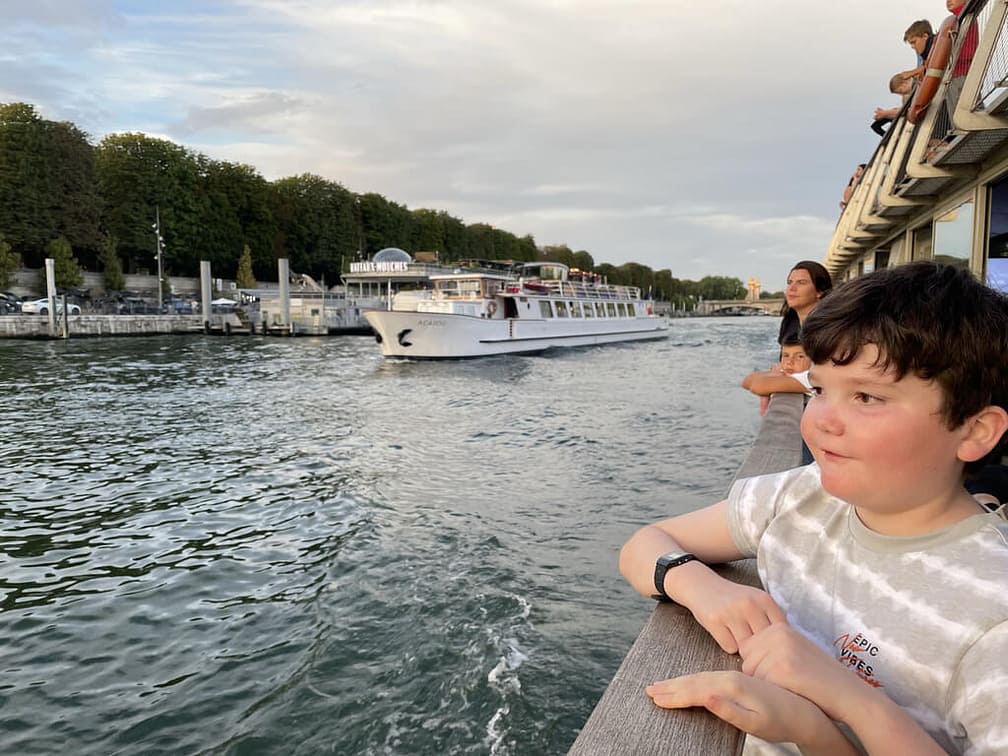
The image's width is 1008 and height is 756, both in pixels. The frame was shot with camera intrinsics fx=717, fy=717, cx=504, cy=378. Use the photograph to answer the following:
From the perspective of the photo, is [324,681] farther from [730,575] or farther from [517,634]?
[730,575]

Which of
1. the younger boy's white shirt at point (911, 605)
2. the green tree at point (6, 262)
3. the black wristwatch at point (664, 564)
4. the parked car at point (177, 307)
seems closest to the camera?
the younger boy's white shirt at point (911, 605)

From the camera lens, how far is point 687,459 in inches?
362

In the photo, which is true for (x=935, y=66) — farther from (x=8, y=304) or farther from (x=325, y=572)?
(x=8, y=304)

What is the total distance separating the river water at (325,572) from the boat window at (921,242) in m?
3.59

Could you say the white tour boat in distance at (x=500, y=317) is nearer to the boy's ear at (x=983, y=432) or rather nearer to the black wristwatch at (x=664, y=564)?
the black wristwatch at (x=664, y=564)

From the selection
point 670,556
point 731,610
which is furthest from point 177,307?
point 731,610

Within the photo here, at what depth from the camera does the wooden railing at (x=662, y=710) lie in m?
1.18

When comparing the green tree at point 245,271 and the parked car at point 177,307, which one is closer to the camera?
the parked car at point 177,307

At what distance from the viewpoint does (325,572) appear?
538 cm

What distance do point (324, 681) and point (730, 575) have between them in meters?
2.78

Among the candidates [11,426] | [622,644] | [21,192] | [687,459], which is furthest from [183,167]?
[622,644]

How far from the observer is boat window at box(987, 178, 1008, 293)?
612cm

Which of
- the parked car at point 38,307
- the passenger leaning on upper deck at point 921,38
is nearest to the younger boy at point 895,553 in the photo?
the passenger leaning on upper deck at point 921,38

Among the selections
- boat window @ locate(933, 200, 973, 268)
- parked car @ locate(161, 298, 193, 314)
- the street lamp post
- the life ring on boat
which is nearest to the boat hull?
boat window @ locate(933, 200, 973, 268)
